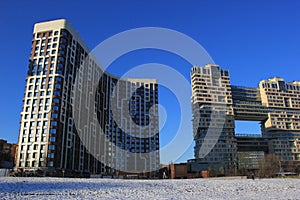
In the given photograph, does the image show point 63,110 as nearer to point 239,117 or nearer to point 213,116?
point 213,116

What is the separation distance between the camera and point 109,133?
135m

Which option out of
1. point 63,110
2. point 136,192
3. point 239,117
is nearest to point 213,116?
point 239,117

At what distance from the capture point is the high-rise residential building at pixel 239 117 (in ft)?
471

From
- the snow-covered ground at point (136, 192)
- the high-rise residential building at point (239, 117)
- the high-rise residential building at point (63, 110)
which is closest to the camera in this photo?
the snow-covered ground at point (136, 192)

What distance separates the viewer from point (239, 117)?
160250mm

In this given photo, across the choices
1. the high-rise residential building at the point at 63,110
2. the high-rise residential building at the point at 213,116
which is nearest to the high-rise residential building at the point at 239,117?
the high-rise residential building at the point at 213,116

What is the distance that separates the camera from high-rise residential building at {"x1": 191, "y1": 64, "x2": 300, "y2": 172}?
143525 mm

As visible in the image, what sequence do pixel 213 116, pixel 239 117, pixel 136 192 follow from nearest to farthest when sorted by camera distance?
1. pixel 136 192
2. pixel 213 116
3. pixel 239 117

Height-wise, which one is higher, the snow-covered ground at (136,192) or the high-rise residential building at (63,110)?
the high-rise residential building at (63,110)

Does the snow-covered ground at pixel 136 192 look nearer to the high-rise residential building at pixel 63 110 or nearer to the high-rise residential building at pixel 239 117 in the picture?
the high-rise residential building at pixel 63 110

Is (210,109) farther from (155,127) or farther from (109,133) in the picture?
(109,133)

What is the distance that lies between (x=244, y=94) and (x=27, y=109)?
128 meters

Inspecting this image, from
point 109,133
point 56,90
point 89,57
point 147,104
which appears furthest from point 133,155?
point 56,90

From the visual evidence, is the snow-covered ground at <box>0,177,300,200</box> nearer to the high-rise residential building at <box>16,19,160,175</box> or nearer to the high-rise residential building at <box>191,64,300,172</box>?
the high-rise residential building at <box>16,19,160,175</box>
